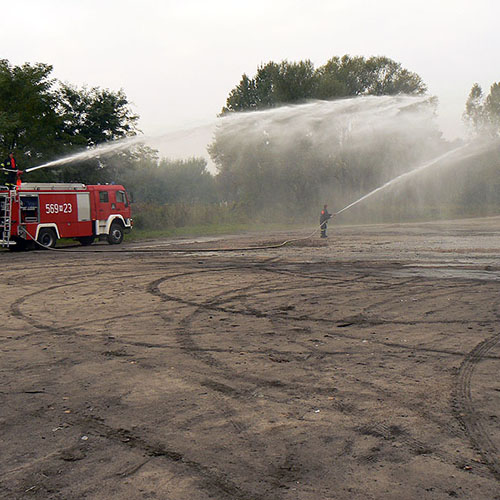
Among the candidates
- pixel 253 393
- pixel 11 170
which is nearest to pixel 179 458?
pixel 253 393

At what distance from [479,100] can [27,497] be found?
65.6m

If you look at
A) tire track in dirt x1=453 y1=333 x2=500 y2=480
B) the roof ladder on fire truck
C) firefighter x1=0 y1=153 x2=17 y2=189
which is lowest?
tire track in dirt x1=453 y1=333 x2=500 y2=480

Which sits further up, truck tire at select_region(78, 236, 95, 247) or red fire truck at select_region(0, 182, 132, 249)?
red fire truck at select_region(0, 182, 132, 249)

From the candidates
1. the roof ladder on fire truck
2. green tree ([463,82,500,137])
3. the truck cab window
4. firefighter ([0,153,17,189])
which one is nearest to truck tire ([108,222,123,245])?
the truck cab window

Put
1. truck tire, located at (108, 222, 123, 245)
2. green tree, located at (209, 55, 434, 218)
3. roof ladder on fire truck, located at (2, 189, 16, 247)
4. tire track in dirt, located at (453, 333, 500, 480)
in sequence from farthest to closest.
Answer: green tree, located at (209, 55, 434, 218), truck tire, located at (108, 222, 123, 245), roof ladder on fire truck, located at (2, 189, 16, 247), tire track in dirt, located at (453, 333, 500, 480)

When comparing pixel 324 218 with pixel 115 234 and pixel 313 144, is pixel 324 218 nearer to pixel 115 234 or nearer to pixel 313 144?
pixel 115 234

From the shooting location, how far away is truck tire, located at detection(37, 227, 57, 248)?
2453 centimetres

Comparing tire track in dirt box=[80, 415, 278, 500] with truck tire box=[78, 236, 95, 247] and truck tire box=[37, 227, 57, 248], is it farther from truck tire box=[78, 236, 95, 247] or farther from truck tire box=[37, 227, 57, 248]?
truck tire box=[78, 236, 95, 247]

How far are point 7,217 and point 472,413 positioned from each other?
22.2 m

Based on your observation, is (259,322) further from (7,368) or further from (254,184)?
(254,184)

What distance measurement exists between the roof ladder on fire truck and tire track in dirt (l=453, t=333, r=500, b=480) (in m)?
20.9

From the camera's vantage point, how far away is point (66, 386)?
18.9 ft

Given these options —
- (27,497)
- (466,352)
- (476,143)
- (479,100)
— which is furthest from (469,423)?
(479,100)

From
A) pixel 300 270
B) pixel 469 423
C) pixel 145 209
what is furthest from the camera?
pixel 145 209
